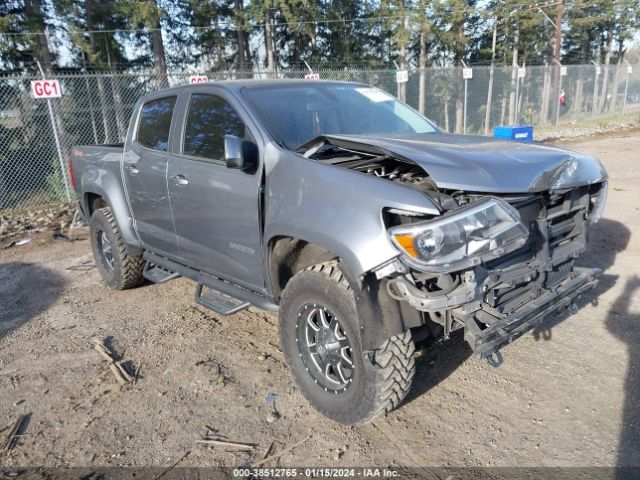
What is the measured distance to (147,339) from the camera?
422cm

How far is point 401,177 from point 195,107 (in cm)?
197

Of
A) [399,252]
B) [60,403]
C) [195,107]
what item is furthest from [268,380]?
[195,107]

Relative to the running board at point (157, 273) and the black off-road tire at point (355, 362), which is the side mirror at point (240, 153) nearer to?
the black off-road tire at point (355, 362)

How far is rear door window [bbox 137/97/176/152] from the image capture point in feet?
14.0

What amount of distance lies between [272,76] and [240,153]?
1225cm

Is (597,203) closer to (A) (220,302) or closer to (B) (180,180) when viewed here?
(A) (220,302)

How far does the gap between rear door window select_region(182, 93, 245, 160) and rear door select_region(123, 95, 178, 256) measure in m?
0.31

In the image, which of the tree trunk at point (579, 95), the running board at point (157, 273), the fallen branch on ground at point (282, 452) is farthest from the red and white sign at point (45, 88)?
the tree trunk at point (579, 95)

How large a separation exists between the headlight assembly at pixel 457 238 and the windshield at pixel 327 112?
4.09ft

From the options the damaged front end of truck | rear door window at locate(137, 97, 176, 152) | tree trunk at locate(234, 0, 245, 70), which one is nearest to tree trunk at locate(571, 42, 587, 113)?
tree trunk at locate(234, 0, 245, 70)

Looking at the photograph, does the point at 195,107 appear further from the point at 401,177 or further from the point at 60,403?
the point at 60,403

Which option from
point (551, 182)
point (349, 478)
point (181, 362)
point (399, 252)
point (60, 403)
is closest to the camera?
point (399, 252)

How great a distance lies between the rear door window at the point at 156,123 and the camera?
14.0 ft

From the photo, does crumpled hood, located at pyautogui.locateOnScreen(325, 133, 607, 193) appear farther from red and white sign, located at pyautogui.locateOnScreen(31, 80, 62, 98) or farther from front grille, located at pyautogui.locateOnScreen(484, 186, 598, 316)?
red and white sign, located at pyautogui.locateOnScreen(31, 80, 62, 98)
